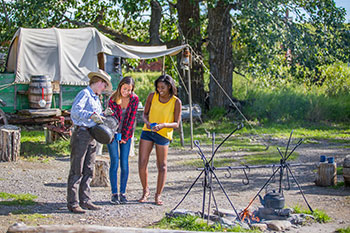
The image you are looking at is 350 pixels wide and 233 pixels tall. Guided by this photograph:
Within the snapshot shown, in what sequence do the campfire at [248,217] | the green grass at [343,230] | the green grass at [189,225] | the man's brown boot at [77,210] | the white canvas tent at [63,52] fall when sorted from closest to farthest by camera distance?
the green grass at [189,225] → the green grass at [343,230] → the campfire at [248,217] → the man's brown boot at [77,210] → the white canvas tent at [63,52]

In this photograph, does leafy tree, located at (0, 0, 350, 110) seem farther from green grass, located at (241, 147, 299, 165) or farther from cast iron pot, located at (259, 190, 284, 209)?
cast iron pot, located at (259, 190, 284, 209)

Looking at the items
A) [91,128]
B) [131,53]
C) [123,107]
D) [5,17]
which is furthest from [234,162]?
[5,17]

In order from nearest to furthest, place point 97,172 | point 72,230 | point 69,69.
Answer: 1. point 72,230
2. point 97,172
3. point 69,69

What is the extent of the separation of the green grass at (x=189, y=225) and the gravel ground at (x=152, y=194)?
238 millimetres

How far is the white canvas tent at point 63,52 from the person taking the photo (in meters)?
12.1

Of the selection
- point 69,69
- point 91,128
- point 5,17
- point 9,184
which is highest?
point 5,17

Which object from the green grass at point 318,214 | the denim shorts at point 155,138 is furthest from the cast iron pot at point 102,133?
the green grass at point 318,214

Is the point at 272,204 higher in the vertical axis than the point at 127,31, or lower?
lower

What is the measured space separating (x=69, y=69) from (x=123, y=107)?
5.54 m

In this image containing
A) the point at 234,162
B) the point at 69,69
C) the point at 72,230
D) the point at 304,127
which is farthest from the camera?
the point at 304,127

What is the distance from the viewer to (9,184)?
8672mm

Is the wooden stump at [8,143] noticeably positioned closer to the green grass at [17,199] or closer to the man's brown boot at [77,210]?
the green grass at [17,199]

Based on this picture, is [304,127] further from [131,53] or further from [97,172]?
[97,172]

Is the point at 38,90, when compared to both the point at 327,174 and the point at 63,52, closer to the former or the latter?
the point at 63,52
